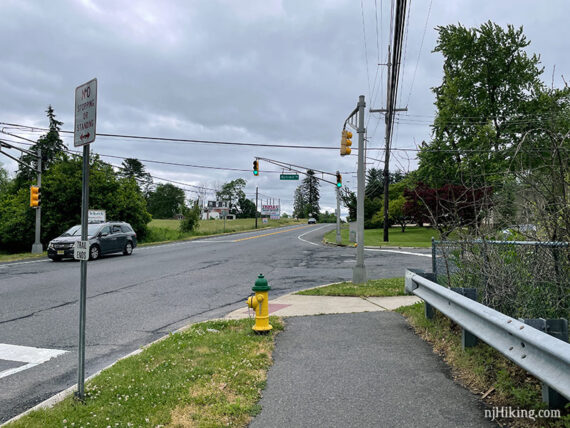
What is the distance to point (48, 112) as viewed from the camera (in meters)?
59.7

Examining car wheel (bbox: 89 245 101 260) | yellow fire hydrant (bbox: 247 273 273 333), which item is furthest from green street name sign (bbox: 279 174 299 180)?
yellow fire hydrant (bbox: 247 273 273 333)

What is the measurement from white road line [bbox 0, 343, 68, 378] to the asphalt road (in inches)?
1.6

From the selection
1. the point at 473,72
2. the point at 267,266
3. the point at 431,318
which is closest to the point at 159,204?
the point at 473,72

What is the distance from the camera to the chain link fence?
4363 millimetres

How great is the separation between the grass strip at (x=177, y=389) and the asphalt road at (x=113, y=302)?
0.69 metres

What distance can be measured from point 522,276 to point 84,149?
4756 millimetres

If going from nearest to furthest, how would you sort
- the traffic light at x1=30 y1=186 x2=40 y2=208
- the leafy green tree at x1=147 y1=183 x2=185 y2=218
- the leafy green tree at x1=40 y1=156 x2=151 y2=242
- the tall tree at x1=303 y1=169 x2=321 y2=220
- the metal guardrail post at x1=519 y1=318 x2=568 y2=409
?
1. the metal guardrail post at x1=519 y1=318 x2=568 y2=409
2. the traffic light at x1=30 y1=186 x2=40 y2=208
3. the leafy green tree at x1=40 y1=156 x2=151 y2=242
4. the leafy green tree at x1=147 y1=183 x2=185 y2=218
5. the tall tree at x1=303 y1=169 x2=321 y2=220

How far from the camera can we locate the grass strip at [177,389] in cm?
349

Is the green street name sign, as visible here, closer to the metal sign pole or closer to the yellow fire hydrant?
the yellow fire hydrant

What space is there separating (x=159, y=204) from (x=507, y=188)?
5659 inches

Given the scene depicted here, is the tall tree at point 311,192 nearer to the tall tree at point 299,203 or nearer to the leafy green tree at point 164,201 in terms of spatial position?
the tall tree at point 299,203

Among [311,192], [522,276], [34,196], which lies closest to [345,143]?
[522,276]

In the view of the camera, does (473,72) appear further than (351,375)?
Yes

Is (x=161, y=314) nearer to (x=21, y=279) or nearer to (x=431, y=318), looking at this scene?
(x=431, y=318)
